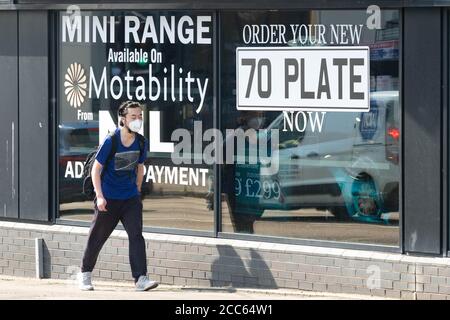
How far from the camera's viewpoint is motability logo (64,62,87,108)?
10312mm

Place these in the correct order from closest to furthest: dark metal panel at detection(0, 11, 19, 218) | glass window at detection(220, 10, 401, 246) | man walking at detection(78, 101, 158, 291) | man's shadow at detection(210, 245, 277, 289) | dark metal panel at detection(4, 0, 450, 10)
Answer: dark metal panel at detection(4, 0, 450, 10) → glass window at detection(220, 10, 401, 246) → man walking at detection(78, 101, 158, 291) → man's shadow at detection(210, 245, 277, 289) → dark metal panel at detection(0, 11, 19, 218)

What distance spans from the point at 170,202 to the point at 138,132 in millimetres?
1003

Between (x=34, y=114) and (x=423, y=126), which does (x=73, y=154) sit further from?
(x=423, y=126)

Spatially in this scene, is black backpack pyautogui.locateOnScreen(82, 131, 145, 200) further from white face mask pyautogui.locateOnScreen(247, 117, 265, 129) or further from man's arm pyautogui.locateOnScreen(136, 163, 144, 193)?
white face mask pyautogui.locateOnScreen(247, 117, 265, 129)

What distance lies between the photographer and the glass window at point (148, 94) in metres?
9.76

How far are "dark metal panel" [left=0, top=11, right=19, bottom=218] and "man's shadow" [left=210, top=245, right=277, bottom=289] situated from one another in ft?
8.01

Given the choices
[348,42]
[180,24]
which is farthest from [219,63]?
[348,42]

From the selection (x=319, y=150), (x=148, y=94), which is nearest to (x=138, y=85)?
(x=148, y=94)

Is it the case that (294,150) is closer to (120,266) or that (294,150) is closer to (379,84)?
(379,84)

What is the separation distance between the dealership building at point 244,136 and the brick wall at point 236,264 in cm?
1

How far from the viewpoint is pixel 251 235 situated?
9586mm

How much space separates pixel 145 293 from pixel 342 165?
219cm

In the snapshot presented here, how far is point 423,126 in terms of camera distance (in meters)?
8.61

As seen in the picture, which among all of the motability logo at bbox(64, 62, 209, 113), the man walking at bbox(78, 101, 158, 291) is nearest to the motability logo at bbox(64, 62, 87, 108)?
the motability logo at bbox(64, 62, 209, 113)
